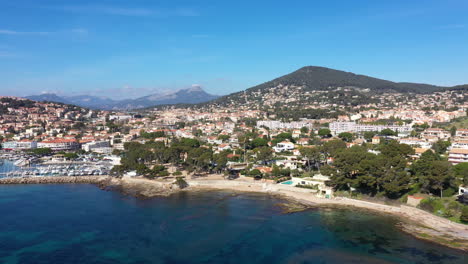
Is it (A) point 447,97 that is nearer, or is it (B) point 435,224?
(B) point 435,224

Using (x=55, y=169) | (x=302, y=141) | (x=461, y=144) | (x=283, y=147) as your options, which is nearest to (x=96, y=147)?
(x=55, y=169)

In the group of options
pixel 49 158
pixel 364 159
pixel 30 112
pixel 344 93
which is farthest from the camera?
pixel 344 93

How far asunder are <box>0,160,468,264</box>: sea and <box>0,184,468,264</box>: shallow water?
37 millimetres

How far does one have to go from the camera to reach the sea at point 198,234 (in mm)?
11289

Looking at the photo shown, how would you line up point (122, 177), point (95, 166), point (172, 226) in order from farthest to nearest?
point (95, 166), point (122, 177), point (172, 226)

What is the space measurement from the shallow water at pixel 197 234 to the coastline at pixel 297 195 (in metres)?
0.71

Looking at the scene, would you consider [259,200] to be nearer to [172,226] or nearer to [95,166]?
[172,226]

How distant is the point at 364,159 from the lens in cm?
1762

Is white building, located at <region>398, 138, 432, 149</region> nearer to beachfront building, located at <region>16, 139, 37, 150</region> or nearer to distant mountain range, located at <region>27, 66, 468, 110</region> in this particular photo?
beachfront building, located at <region>16, 139, 37, 150</region>

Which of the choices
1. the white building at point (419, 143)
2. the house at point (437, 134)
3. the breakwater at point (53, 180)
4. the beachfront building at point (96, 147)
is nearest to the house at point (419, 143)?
the white building at point (419, 143)

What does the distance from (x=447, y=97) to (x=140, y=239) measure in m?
Result: 79.3

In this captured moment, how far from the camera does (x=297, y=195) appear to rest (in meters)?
18.3

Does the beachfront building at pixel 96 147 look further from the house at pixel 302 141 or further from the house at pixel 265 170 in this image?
the house at pixel 302 141

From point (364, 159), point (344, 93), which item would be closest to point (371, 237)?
point (364, 159)
